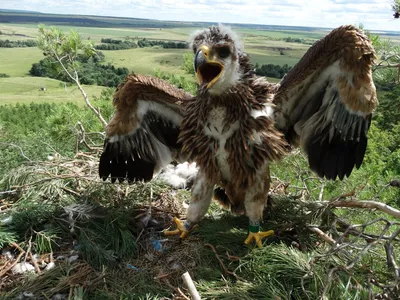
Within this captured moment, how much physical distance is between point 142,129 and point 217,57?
1.22 m

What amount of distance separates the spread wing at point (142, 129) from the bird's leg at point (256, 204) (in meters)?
0.83

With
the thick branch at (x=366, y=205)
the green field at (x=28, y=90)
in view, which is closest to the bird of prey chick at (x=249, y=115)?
the thick branch at (x=366, y=205)

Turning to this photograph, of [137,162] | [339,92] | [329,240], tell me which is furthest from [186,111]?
[329,240]

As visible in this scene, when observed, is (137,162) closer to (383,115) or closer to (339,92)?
(339,92)

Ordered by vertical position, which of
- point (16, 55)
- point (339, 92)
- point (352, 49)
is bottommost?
point (16, 55)

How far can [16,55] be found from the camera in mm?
36969

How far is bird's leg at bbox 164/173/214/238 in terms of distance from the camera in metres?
2.85

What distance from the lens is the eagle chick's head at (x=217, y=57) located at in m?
2.07

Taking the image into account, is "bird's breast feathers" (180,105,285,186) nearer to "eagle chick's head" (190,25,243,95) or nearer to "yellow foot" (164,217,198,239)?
"eagle chick's head" (190,25,243,95)

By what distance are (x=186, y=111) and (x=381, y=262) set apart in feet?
5.50

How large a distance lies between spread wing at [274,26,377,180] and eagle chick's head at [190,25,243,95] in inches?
19.9

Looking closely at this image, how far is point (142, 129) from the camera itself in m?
3.12

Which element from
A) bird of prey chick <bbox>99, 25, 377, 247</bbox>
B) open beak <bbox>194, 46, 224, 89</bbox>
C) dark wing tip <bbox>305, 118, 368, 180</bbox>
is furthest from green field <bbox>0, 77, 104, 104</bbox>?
open beak <bbox>194, 46, 224, 89</bbox>

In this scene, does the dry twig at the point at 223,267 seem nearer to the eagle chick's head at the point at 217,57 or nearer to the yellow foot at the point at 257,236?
the yellow foot at the point at 257,236
